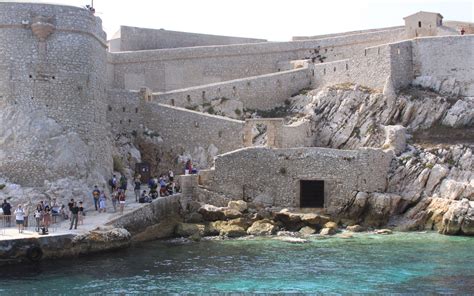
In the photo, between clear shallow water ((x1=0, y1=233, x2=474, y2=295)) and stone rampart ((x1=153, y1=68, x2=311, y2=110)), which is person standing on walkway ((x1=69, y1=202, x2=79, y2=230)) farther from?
stone rampart ((x1=153, y1=68, x2=311, y2=110))

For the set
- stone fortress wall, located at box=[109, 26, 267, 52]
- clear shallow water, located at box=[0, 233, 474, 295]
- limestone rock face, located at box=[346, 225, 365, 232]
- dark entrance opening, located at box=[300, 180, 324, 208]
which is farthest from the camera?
stone fortress wall, located at box=[109, 26, 267, 52]

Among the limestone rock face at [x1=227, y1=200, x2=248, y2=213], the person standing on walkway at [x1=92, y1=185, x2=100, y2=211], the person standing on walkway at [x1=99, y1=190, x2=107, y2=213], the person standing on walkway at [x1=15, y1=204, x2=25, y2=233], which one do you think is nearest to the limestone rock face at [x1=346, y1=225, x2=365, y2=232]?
the limestone rock face at [x1=227, y1=200, x2=248, y2=213]

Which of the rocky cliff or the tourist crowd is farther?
the rocky cliff

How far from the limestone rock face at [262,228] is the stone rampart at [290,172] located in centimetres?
232

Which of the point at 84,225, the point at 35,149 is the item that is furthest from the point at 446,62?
the point at 35,149

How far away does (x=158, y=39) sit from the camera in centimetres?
4431

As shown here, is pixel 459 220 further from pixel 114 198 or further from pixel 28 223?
pixel 28 223

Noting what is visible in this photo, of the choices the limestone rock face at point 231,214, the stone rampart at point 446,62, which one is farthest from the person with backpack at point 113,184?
the stone rampart at point 446,62

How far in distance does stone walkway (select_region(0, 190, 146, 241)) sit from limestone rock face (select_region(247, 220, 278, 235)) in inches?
190

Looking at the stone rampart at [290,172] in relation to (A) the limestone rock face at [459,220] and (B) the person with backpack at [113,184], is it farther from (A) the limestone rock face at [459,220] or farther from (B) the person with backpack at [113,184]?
(B) the person with backpack at [113,184]

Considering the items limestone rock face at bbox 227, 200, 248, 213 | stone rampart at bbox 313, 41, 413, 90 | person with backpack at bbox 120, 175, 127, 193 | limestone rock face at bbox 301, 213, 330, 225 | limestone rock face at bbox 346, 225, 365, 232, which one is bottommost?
limestone rock face at bbox 346, 225, 365, 232

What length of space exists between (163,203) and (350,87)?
558 inches

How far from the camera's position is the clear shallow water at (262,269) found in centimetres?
1834

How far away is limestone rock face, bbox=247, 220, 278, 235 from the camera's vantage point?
27.3 m
